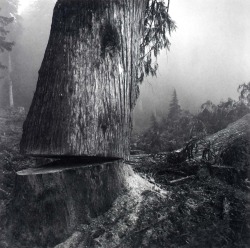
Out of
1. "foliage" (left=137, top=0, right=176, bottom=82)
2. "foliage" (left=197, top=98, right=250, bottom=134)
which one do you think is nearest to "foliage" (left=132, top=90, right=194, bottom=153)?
"foliage" (left=197, top=98, right=250, bottom=134)

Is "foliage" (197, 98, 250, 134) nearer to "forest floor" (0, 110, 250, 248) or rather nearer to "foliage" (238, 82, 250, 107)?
"foliage" (238, 82, 250, 107)

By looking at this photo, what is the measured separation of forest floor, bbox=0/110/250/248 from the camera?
11.0ft

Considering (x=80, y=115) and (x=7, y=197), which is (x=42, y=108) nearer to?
(x=80, y=115)

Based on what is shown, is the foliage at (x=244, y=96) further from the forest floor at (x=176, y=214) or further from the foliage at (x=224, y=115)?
the forest floor at (x=176, y=214)

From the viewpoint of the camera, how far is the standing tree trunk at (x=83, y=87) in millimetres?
3543

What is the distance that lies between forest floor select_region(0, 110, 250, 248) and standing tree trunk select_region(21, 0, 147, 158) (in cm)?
69

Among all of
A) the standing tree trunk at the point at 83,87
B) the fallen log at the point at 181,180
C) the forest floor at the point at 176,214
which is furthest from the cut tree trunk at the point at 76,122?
the fallen log at the point at 181,180

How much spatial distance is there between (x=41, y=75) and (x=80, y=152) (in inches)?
43.1

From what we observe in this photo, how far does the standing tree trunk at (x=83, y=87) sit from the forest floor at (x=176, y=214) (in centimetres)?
69

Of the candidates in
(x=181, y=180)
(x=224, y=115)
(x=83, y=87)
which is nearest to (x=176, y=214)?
(x=181, y=180)

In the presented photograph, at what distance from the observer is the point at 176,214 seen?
3660 mm

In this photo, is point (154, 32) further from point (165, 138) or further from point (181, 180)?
point (165, 138)

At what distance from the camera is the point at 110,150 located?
148 inches

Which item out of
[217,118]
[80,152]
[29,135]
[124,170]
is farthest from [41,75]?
[217,118]
